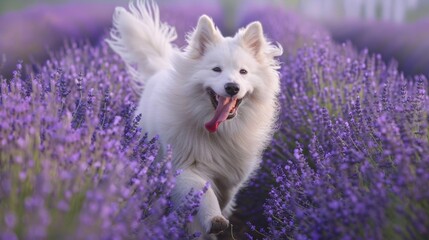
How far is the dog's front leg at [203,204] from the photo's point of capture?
111 inches

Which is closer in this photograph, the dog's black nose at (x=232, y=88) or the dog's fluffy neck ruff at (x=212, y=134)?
the dog's black nose at (x=232, y=88)

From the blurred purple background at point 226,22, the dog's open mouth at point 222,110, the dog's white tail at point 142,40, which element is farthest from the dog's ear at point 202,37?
the blurred purple background at point 226,22

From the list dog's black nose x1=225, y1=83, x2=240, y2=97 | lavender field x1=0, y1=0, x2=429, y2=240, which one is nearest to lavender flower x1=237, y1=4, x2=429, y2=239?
lavender field x1=0, y1=0, x2=429, y2=240

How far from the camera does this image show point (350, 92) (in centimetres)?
386

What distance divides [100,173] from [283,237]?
110 cm

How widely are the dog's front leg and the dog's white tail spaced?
1.53m

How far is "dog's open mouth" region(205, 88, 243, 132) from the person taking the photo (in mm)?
3182

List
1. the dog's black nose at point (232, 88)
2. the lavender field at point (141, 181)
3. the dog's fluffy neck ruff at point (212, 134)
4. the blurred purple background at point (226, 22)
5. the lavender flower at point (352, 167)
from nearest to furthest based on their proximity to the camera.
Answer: the lavender field at point (141, 181)
the lavender flower at point (352, 167)
the dog's black nose at point (232, 88)
the dog's fluffy neck ruff at point (212, 134)
the blurred purple background at point (226, 22)

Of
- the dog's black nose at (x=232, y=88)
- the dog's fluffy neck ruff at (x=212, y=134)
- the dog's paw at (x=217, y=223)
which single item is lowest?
the dog's paw at (x=217, y=223)

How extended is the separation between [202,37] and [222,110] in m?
0.52

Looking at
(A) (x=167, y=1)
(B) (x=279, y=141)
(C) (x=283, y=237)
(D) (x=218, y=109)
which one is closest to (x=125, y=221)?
(C) (x=283, y=237)

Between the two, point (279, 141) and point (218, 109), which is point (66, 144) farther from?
point (279, 141)

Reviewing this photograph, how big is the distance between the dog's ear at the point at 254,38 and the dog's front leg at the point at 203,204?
882 mm

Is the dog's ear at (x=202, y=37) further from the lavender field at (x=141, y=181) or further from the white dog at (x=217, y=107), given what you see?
the lavender field at (x=141, y=181)
